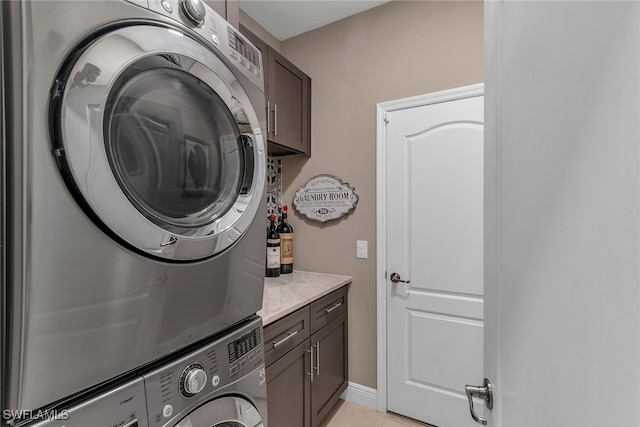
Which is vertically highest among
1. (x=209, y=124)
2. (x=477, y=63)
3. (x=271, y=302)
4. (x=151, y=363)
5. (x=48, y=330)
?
(x=477, y=63)

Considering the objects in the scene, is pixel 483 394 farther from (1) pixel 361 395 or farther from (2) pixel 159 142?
(1) pixel 361 395

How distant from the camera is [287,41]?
2367 millimetres

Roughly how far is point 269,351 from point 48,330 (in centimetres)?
93

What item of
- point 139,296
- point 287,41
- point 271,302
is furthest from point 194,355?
point 287,41

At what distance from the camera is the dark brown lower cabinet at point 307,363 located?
130 centimetres


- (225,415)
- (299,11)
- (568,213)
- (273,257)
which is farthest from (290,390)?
(299,11)

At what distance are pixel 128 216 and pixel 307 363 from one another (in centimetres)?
135

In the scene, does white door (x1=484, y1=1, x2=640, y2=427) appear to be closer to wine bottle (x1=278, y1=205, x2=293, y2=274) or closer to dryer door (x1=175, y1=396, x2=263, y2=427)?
dryer door (x1=175, y1=396, x2=263, y2=427)

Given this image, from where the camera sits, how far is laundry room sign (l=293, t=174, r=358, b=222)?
2104mm

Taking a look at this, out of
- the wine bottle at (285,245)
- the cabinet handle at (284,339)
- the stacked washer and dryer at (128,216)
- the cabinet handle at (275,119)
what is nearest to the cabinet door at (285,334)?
the cabinet handle at (284,339)

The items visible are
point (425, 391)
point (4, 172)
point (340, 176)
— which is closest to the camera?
point (4, 172)

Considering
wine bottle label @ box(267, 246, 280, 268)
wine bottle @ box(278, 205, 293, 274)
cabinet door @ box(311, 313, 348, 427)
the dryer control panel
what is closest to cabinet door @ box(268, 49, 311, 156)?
wine bottle @ box(278, 205, 293, 274)

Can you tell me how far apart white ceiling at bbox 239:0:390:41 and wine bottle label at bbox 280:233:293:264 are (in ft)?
5.35

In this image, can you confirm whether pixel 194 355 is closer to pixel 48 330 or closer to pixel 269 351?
pixel 48 330
